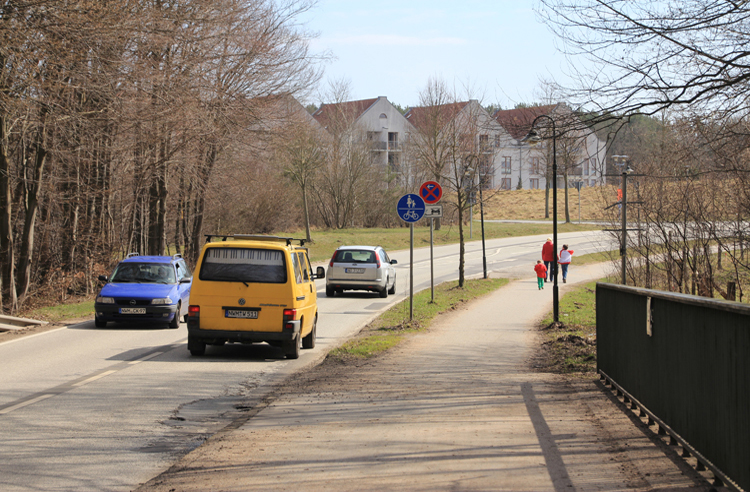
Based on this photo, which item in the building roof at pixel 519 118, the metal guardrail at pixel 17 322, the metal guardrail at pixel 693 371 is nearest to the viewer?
the metal guardrail at pixel 693 371

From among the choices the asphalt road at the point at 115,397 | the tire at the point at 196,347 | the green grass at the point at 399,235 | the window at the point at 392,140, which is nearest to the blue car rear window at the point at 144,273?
the asphalt road at the point at 115,397

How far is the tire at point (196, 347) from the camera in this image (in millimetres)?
12109

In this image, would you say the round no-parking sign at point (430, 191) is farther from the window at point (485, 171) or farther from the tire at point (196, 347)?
the window at point (485, 171)

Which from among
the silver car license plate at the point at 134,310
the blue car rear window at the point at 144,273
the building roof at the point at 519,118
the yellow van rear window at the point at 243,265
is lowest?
the silver car license plate at the point at 134,310

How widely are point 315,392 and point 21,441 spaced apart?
3.36m

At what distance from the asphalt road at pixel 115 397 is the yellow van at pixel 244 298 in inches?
17.7

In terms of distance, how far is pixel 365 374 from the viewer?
1022 centimetres

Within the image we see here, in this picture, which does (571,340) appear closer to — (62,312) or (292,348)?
(292,348)

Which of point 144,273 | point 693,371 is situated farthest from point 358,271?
point 693,371

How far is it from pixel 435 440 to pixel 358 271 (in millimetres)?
17875

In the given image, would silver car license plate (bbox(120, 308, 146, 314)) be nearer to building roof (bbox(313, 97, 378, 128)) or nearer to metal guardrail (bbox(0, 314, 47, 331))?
metal guardrail (bbox(0, 314, 47, 331))

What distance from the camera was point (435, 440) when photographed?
6.30 meters

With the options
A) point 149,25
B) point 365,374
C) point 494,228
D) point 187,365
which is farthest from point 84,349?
point 494,228

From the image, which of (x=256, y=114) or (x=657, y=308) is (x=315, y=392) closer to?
(x=657, y=308)
